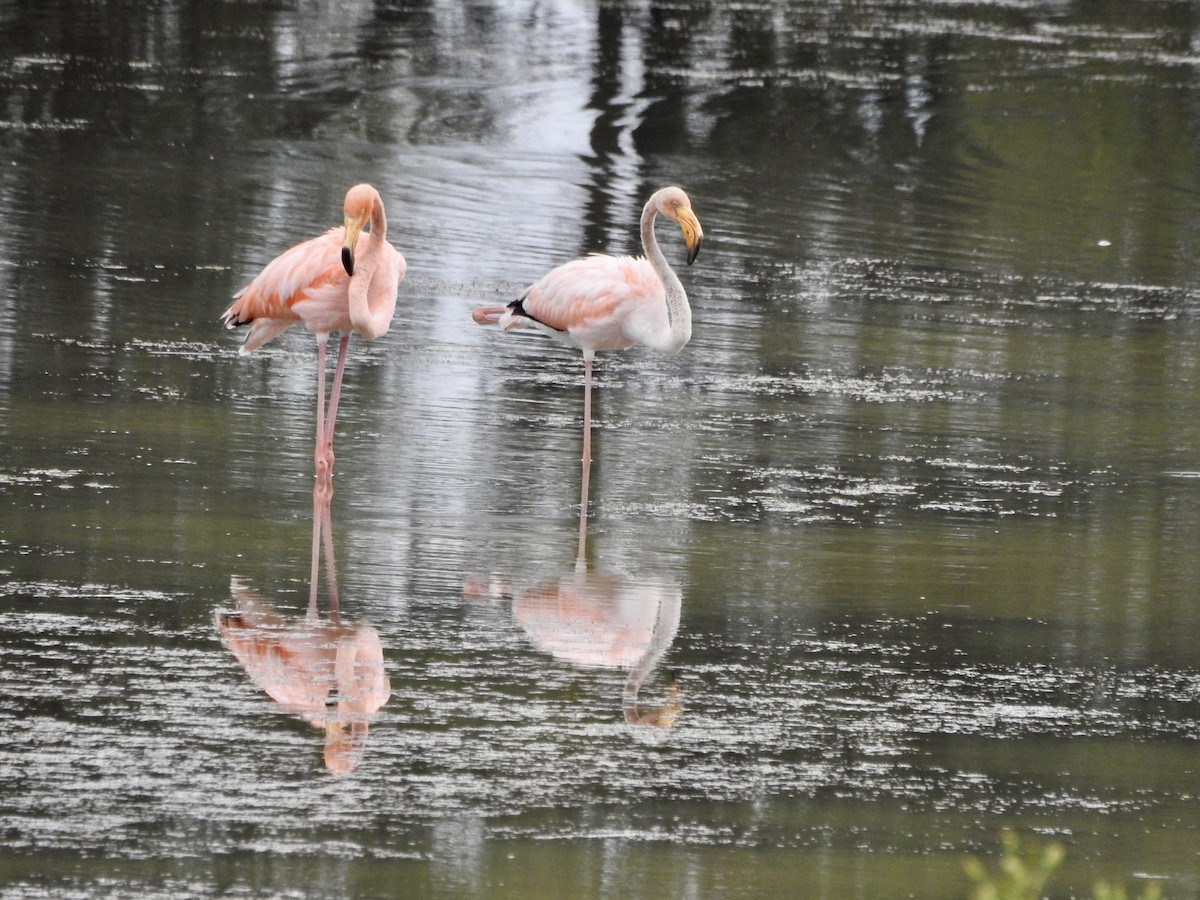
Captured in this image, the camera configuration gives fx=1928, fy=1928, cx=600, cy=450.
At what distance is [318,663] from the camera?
6.33 meters

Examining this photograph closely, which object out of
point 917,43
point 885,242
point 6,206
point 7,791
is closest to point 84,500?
point 7,791

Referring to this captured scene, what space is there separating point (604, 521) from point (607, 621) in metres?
1.52

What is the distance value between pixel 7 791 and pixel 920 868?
2.47 metres

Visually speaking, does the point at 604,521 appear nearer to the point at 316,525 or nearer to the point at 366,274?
the point at 316,525

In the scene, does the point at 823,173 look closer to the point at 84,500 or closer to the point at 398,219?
the point at 398,219

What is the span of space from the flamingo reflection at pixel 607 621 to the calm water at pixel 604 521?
23mm

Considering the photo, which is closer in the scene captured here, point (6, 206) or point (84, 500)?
point (84, 500)

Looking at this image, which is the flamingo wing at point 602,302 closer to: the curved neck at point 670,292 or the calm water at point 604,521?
the curved neck at point 670,292

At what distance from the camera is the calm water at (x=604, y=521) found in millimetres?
5289

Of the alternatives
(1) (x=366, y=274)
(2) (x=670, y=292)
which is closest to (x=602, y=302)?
(2) (x=670, y=292)

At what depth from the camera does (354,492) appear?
8641 mm

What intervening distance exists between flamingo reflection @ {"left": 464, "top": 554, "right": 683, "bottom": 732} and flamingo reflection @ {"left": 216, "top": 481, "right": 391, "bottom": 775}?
0.63 metres

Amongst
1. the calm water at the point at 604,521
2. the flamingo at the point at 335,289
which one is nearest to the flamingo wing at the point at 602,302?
the calm water at the point at 604,521

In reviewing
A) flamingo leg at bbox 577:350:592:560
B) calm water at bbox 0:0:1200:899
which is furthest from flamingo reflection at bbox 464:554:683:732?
flamingo leg at bbox 577:350:592:560
